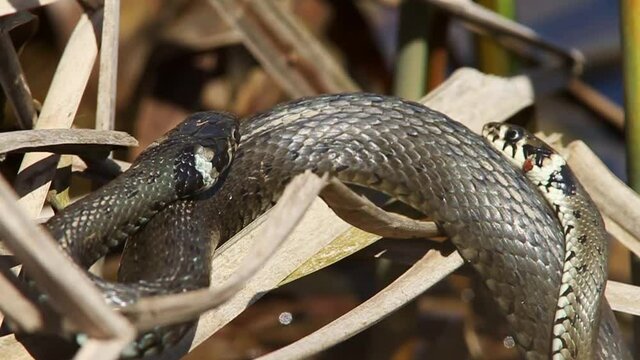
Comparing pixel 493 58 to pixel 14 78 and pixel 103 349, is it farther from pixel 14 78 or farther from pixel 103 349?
pixel 103 349

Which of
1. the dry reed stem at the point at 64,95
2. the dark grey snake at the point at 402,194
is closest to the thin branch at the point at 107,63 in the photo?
the dry reed stem at the point at 64,95

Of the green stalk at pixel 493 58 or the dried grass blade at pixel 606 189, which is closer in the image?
the dried grass blade at pixel 606 189

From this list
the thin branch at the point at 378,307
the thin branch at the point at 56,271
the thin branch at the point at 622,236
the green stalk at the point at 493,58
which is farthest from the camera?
the green stalk at the point at 493,58

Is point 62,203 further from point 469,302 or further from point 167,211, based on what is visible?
point 469,302

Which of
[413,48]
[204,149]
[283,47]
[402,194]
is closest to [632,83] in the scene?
[402,194]

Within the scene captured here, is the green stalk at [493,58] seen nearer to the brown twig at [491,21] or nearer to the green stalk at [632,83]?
the brown twig at [491,21]

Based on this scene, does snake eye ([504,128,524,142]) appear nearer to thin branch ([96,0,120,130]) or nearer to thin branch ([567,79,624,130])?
thin branch ([96,0,120,130])

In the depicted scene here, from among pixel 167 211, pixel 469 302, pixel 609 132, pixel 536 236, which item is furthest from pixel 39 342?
pixel 609 132
